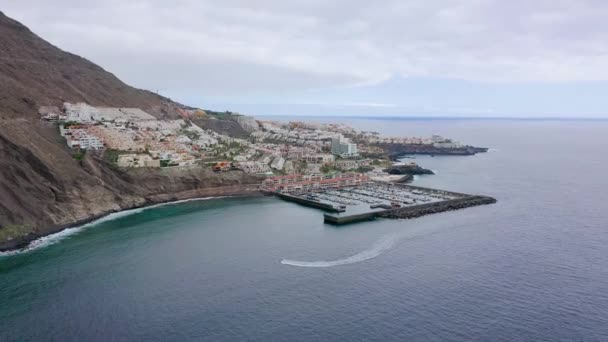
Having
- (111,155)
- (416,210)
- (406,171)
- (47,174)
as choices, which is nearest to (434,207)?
(416,210)

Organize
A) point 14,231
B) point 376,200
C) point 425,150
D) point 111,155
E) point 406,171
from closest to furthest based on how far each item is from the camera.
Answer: point 14,231 < point 376,200 < point 111,155 < point 406,171 < point 425,150

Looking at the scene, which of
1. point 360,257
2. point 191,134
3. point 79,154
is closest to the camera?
point 360,257

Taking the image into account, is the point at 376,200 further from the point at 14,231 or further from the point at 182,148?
the point at 14,231

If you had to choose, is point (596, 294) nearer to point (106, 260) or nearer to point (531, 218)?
point (531, 218)

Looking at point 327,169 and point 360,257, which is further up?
point 327,169

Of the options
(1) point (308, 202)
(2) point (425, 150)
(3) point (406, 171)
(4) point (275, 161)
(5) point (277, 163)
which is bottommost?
(1) point (308, 202)

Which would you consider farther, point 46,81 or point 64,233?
point 46,81

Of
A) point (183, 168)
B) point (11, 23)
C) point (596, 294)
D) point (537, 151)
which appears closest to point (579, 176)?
point (537, 151)
